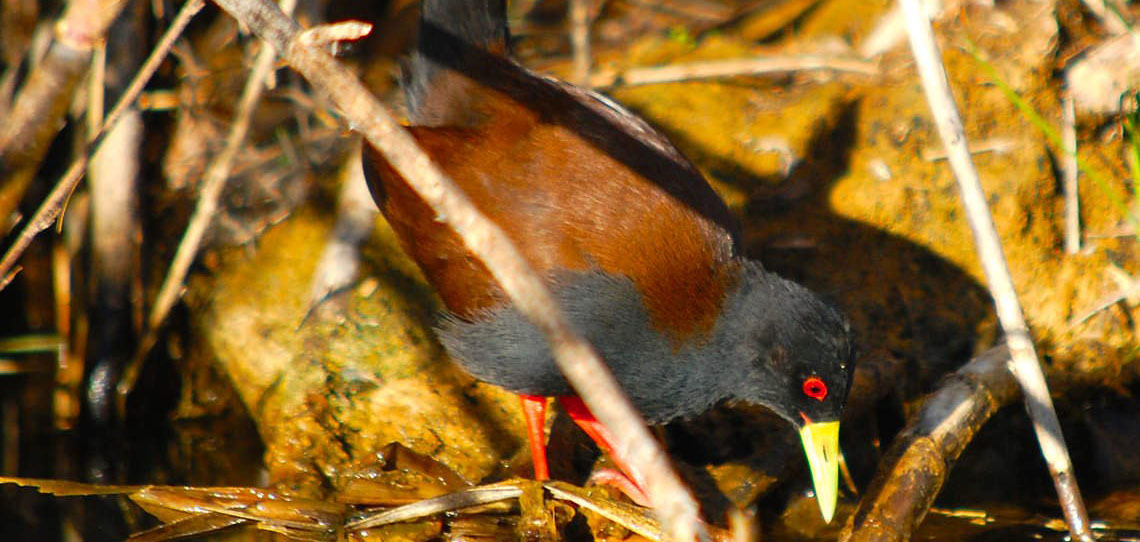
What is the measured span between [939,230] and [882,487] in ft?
5.08

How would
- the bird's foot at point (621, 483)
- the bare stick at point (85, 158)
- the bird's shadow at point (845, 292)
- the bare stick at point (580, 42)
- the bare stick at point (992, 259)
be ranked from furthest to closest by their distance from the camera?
the bare stick at point (580, 42), the bird's shadow at point (845, 292), the bird's foot at point (621, 483), the bare stick at point (85, 158), the bare stick at point (992, 259)

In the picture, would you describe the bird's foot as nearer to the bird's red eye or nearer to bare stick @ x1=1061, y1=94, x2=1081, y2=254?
the bird's red eye

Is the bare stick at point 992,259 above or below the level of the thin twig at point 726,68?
below

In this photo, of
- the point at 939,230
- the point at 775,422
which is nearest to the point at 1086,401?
the point at 939,230

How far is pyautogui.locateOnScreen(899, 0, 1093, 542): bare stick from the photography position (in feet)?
8.33

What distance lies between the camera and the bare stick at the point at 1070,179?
171 inches

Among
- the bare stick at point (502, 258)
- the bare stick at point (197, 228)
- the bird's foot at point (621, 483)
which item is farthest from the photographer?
the bare stick at point (197, 228)

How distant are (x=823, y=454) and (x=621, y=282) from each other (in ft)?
2.70

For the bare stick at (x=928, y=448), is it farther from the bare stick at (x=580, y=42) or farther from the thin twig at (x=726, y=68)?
the bare stick at (x=580, y=42)

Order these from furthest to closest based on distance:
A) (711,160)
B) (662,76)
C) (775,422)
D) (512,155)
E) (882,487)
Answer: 1. (662,76)
2. (711,160)
3. (775,422)
4. (512,155)
5. (882,487)

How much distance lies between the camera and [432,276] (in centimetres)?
375

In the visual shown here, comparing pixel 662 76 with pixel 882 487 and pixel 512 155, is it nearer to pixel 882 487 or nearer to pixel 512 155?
pixel 512 155

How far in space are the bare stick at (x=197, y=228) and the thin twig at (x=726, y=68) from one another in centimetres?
174

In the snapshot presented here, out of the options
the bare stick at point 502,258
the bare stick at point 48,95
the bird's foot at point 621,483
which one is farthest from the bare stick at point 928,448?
the bare stick at point 48,95
